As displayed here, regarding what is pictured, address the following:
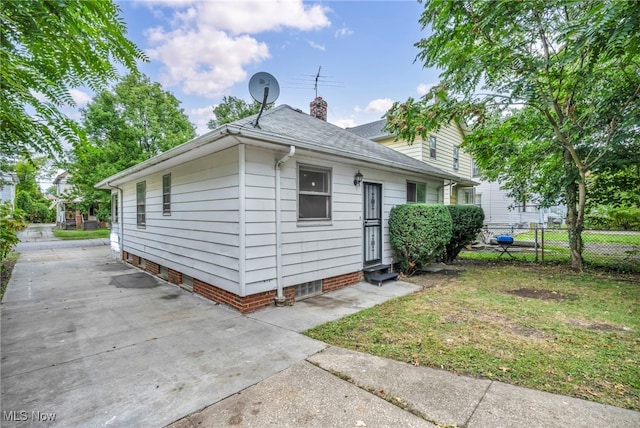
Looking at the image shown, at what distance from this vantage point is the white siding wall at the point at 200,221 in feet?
15.4

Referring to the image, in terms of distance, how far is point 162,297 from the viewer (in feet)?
18.2

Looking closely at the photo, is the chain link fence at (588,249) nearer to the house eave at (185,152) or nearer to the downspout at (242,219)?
the downspout at (242,219)

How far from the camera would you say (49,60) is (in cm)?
150

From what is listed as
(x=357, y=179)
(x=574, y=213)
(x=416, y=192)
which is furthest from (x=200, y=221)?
(x=574, y=213)

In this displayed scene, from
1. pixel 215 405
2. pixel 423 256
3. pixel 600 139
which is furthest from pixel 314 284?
pixel 600 139

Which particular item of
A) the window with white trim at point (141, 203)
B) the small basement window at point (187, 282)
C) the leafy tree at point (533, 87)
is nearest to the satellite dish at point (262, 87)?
the leafy tree at point (533, 87)

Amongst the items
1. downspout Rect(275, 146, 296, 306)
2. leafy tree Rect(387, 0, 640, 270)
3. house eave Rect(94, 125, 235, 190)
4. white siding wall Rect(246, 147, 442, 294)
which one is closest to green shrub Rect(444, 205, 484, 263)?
leafy tree Rect(387, 0, 640, 270)

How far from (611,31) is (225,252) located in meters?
5.83

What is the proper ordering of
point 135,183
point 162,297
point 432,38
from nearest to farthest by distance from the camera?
point 162,297 → point 432,38 → point 135,183

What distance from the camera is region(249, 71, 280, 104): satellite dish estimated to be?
4688mm

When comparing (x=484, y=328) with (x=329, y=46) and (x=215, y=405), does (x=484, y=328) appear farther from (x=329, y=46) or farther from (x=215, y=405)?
(x=329, y=46)

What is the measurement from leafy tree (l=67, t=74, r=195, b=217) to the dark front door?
13951mm

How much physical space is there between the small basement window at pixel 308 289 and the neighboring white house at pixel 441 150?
8.42m

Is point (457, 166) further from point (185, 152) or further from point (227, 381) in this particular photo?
point (227, 381)
